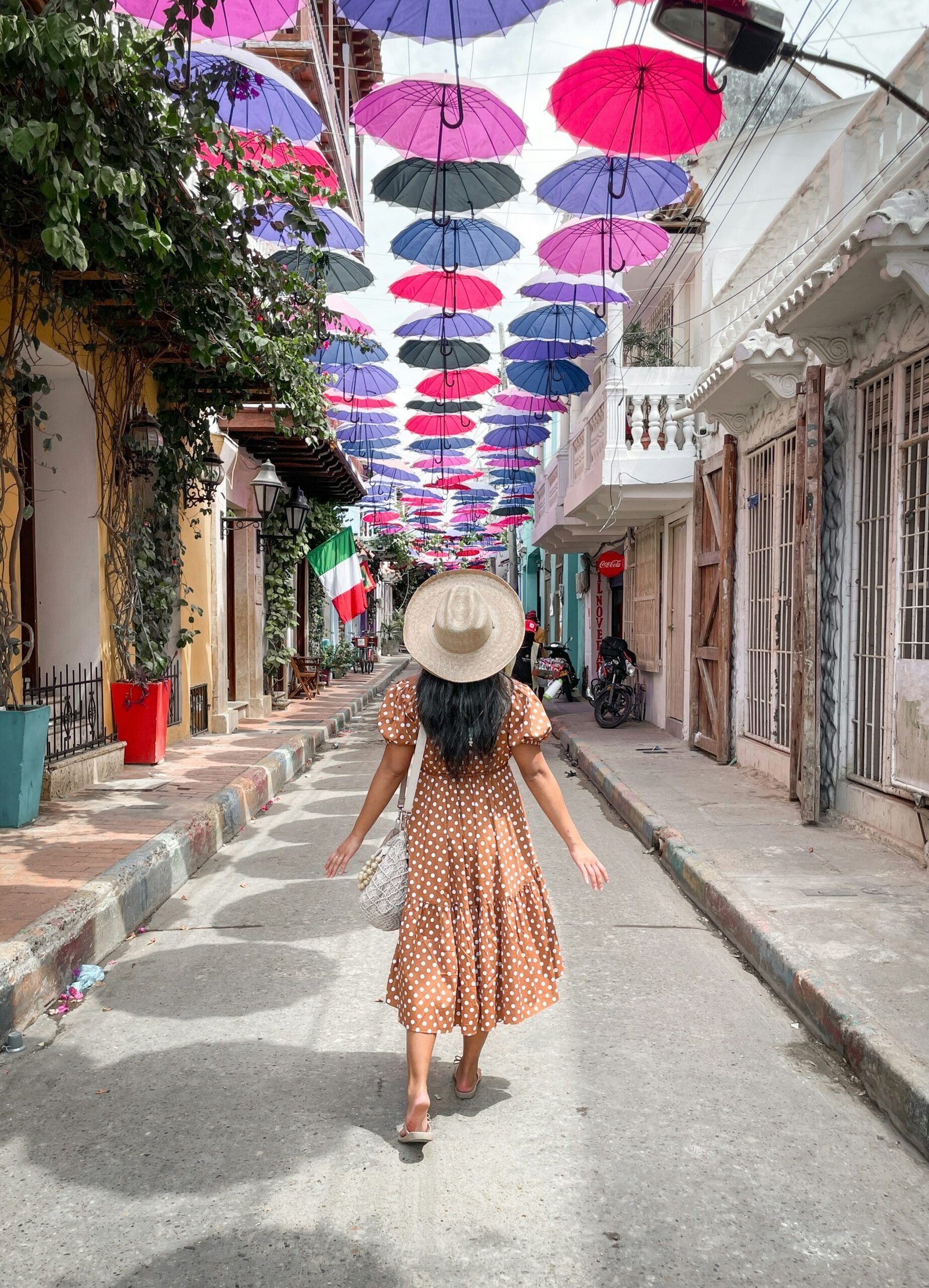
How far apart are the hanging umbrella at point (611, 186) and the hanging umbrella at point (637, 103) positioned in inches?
34.3

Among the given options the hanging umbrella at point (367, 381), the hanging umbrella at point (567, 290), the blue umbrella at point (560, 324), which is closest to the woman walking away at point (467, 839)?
the hanging umbrella at point (567, 290)

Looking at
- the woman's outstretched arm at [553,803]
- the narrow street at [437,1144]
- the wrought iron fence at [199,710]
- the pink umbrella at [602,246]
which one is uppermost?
the pink umbrella at [602,246]

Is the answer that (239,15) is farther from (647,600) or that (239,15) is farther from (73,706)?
(647,600)

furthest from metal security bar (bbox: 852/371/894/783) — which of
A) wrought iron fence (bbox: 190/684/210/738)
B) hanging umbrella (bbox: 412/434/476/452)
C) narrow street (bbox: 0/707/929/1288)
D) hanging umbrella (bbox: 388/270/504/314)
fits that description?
hanging umbrella (bbox: 412/434/476/452)

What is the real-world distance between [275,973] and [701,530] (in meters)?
9.02

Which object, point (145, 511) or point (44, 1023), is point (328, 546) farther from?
point (44, 1023)

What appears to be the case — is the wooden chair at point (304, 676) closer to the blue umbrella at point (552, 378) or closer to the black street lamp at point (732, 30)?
the blue umbrella at point (552, 378)

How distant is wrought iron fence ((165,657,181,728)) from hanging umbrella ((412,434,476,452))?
13.9m

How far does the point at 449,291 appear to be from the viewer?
12891mm

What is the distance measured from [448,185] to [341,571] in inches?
386

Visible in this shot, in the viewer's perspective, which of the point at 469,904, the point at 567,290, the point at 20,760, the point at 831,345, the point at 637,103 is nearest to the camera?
the point at 469,904

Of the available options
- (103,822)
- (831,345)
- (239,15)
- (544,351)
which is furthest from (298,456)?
(831,345)

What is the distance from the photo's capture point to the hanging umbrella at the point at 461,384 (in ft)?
56.2

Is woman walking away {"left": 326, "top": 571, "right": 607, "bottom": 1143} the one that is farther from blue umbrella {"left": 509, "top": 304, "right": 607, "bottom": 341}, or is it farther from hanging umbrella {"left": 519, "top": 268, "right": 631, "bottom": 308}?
blue umbrella {"left": 509, "top": 304, "right": 607, "bottom": 341}
